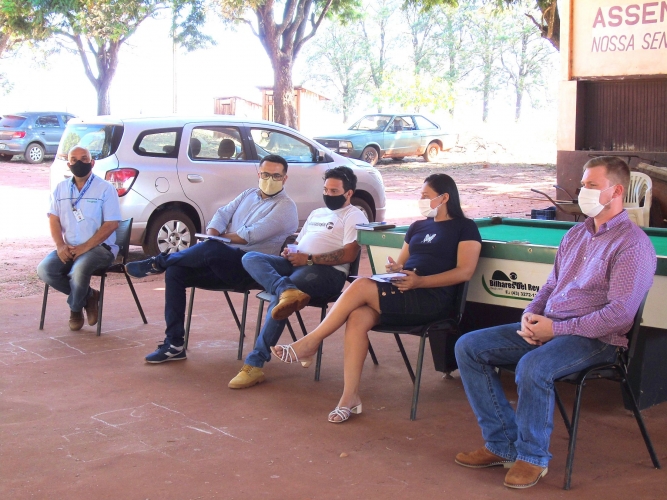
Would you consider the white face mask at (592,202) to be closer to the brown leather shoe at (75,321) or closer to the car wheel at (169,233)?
the brown leather shoe at (75,321)

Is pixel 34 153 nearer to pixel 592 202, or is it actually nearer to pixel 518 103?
pixel 592 202

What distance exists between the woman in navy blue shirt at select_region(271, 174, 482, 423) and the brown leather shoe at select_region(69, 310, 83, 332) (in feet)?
8.39

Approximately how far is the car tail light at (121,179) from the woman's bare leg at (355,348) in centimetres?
504

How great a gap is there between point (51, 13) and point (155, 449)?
78.7 feet

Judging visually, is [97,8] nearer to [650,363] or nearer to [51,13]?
[51,13]

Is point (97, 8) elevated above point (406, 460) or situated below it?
above

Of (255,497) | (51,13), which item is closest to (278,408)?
(255,497)

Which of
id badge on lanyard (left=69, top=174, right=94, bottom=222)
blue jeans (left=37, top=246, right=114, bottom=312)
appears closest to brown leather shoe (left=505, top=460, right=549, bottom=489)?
blue jeans (left=37, top=246, right=114, bottom=312)

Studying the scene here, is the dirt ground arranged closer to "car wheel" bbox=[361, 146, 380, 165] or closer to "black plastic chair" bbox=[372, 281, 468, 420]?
"car wheel" bbox=[361, 146, 380, 165]

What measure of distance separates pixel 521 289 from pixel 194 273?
2.39 m

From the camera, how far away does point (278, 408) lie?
4926 millimetres

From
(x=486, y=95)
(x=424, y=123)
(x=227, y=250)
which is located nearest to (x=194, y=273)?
(x=227, y=250)

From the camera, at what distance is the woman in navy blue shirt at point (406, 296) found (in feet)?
15.6

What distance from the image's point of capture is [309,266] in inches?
222
